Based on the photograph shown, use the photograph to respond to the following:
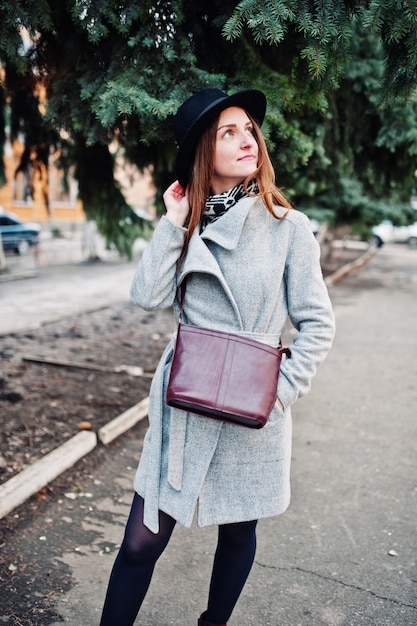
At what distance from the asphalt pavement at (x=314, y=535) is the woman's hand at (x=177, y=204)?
170cm

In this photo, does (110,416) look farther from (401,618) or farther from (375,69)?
(375,69)

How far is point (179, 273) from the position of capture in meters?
2.13

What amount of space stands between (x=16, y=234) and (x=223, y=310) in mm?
20028

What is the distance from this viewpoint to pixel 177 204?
2.13 m

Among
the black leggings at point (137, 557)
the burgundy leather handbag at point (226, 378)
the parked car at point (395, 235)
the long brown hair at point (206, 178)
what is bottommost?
the parked car at point (395, 235)

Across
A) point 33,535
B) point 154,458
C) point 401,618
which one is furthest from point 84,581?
point 401,618

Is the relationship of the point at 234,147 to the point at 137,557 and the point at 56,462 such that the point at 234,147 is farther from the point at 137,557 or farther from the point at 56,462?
the point at 56,462

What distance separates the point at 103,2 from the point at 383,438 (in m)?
3.70

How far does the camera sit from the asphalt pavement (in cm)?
268

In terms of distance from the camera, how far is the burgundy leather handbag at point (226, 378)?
1.86 m

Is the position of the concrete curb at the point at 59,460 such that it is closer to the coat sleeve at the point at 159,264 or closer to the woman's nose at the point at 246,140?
the coat sleeve at the point at 159,264

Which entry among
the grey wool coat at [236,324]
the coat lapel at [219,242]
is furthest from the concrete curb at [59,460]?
the coat lapel at [219,242]

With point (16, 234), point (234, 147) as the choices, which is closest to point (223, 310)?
point (234, 147)

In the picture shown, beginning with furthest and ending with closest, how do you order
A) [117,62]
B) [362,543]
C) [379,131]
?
[379,131], [362,543], [117,62]
